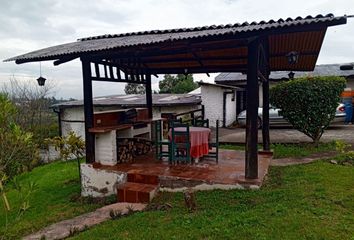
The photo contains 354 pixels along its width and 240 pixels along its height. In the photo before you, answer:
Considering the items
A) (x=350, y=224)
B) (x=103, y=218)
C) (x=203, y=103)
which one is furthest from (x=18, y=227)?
(x=203, y=103)

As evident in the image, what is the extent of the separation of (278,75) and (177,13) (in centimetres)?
808

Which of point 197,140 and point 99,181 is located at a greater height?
point 197,140

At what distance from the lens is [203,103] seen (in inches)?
645

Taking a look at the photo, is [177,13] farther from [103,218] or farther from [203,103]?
[103,218]

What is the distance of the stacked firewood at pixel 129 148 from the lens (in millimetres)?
6879

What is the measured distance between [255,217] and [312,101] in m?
6.77

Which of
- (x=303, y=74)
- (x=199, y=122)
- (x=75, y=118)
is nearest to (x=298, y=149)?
(x=199, y=122)

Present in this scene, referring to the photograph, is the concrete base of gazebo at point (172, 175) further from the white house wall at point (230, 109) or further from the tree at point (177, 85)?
the tree at point (177, 85)

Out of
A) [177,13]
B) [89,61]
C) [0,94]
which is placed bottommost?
[0,94]

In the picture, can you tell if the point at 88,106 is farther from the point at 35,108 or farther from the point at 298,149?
the point at 35,108

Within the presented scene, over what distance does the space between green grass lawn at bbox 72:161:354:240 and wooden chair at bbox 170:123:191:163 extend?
1.32 metres

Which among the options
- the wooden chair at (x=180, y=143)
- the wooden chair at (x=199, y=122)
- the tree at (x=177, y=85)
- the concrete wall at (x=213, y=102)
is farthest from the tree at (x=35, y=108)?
the wooden chair at (x=180, y=143)

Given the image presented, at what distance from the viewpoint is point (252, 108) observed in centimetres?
535

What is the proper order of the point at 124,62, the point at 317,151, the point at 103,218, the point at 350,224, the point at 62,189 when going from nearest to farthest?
the point at 350,224 < the point at 103,218 < the point at 62,189 < the point at 124,62 < the point at 317,151
